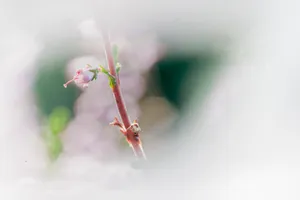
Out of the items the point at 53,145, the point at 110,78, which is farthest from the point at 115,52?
the point at 53,145

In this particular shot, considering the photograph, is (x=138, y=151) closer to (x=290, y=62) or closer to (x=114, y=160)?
(x=114, y=160)

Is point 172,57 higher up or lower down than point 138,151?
higher up

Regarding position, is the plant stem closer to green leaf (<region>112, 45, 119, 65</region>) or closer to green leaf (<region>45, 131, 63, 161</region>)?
green leaf (<region>112, 45, 119, 65</region>)

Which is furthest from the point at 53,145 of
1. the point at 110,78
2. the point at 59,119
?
the point at 110,78

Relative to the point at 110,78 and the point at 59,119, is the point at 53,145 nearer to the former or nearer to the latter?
the point at 59,119

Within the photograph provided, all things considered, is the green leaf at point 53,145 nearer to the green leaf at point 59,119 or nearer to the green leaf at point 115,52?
the green leaf at point 59,119

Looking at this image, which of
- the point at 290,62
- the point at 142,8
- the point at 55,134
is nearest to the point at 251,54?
the point at 290,62

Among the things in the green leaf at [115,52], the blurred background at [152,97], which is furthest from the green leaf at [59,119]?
the green leaf at [115,52]
